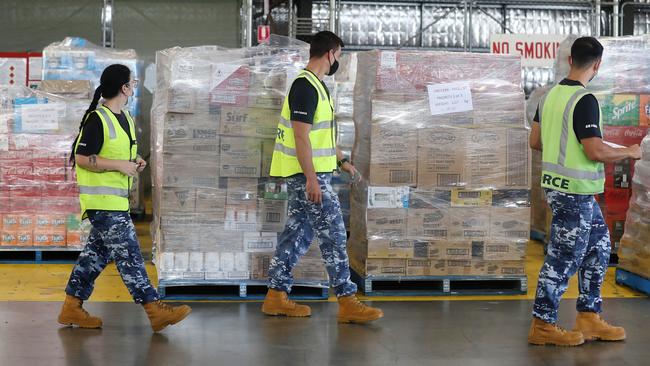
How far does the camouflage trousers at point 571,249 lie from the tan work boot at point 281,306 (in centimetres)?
173

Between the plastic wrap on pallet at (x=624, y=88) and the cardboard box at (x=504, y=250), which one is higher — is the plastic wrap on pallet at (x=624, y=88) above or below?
above

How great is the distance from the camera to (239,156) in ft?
23.0

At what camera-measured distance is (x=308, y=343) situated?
5.82 metres

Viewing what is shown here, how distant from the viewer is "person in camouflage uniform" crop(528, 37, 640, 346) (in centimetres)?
546

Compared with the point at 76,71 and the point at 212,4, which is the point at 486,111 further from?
the point at 212,4

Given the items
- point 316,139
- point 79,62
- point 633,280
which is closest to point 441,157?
point 316,139

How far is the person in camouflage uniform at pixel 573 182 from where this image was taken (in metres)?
5.46

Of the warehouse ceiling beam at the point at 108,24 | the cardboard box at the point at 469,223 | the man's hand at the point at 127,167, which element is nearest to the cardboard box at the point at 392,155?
the cardboard box at the point at 469,223

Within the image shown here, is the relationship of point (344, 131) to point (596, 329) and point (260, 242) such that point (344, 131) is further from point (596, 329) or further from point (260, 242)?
point (596, 329)

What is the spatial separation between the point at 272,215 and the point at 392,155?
110 centimetres

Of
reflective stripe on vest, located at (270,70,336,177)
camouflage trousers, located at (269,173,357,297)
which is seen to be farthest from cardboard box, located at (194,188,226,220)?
reflective stripe on vest, located at (270,70,336,177)

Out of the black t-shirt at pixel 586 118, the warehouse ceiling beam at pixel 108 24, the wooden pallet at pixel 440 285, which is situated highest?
the warehouse ceiling beam at pixel 108 24

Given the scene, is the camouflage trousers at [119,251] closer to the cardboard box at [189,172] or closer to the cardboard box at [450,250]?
the cardboard box at [189,172]

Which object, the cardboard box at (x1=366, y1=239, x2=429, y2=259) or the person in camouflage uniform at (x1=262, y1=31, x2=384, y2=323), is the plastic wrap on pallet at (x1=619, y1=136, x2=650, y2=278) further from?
the person in camouflage uniform at (x1=262, y1=31, x2=384, y2=323)
